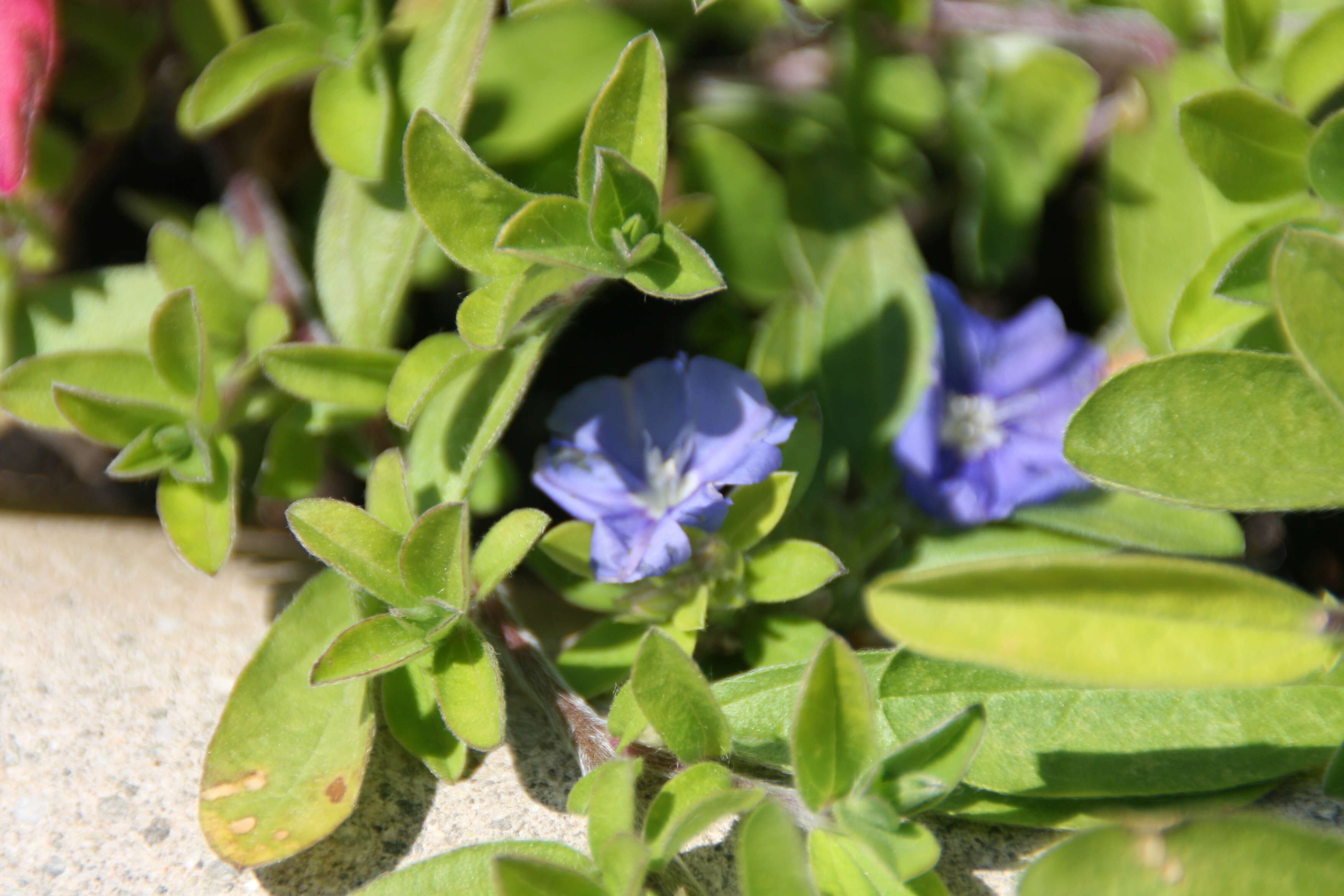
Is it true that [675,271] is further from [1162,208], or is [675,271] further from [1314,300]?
[1162,208]

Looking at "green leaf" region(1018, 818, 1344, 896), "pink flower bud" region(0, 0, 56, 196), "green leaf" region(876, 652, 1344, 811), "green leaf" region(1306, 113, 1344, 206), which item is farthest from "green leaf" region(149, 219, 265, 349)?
"green leaf" region(1306, 113, 1344, 206)

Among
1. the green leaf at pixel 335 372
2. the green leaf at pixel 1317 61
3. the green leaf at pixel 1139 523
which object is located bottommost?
the green leaf at pixel 1139 523

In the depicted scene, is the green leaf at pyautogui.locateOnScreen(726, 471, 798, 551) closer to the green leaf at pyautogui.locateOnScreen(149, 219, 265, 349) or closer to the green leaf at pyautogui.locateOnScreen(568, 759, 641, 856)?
the green leaf at pyautogui.locateOnScreen(568, 759, 641, 856)

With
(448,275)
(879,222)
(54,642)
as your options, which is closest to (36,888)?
(54,642)

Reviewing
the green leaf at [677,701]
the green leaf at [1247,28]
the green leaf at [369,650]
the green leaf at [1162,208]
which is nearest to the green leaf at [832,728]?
the green leaf at [677,701]

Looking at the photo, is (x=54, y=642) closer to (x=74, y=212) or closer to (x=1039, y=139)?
(x=74, y=212)

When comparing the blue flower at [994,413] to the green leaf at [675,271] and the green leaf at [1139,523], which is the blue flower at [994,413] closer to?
the green leaf at [1139,523]
